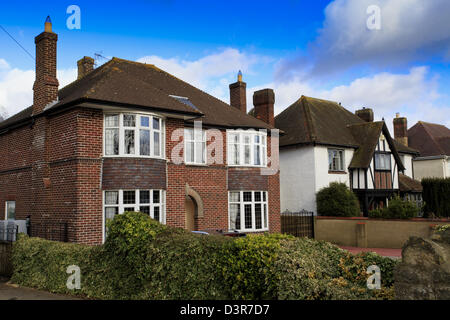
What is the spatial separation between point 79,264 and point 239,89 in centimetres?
1597

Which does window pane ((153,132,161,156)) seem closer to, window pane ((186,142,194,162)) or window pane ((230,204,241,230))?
window pane ((186,142,194,162))

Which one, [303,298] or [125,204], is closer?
[303,298]

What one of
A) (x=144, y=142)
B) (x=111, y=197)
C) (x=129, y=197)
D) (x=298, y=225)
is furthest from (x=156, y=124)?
(x=298, y=225)

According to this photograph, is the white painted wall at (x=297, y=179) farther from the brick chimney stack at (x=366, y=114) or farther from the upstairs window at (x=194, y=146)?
the brick chimney stack at (x=366, y=114)

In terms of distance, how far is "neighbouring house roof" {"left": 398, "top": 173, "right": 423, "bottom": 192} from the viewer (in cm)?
2845

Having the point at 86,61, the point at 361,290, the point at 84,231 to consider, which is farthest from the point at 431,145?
the point at 361,290

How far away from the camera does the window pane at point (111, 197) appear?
49.8 feet

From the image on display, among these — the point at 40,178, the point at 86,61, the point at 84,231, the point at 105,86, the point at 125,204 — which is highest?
the point at 86,61

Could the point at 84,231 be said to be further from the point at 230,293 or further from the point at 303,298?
the point at 303,298

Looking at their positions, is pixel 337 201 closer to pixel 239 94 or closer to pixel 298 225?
pixel 298 225

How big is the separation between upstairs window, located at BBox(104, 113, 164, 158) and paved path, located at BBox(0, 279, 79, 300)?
561 cm

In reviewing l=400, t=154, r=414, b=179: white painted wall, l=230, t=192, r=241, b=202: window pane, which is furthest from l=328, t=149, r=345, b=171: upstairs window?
l=230, t=192, r=241, b=202: window pane
